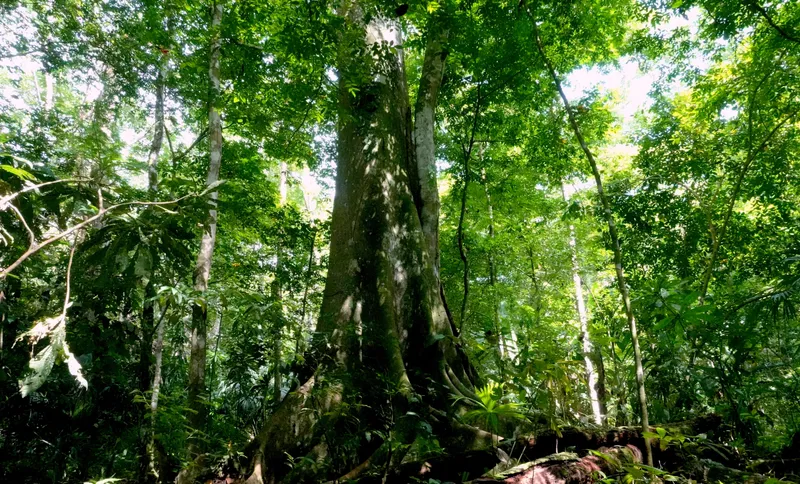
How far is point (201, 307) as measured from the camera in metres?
3.10

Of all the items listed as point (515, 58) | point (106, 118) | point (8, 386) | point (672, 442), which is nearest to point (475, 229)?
point (515, 58)

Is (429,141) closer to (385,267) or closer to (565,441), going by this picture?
(385,267)

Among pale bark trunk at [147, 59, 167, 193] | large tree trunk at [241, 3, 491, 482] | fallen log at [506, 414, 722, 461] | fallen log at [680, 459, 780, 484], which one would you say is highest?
pale bark trunk at [147, 59, 167, 193]

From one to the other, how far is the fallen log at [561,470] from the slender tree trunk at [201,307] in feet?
7.16

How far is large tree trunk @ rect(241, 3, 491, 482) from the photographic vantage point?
3.25m

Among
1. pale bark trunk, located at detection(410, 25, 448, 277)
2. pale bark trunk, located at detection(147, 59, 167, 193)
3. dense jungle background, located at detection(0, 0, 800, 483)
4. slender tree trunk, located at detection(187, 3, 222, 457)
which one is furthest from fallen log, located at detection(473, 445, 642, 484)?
pale bark trunk, located at detection(147, 59, 167, 193)

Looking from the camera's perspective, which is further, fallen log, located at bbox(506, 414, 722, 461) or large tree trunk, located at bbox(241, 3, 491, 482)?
large tree trunk, located at bbox(241, 3, 491, 482)

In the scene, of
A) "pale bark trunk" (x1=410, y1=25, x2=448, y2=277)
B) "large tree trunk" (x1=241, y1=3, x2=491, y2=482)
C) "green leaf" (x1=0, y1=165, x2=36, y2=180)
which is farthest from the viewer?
"pale bark trunk" (x1=410, y1=25, x2=448, y2=277)

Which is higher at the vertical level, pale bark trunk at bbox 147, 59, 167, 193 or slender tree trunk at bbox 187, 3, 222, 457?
pale bark trunk at bbox 147, 59, 167, 193

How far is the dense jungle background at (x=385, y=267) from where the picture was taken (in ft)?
8.69

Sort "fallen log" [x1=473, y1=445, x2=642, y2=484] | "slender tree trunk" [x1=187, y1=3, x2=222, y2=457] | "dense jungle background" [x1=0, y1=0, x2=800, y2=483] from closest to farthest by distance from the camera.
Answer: "fallen log" [x1=473, y1=445, x2=642, y2=484], "dense jungle background" [x1=0, y1=0, x2=800, y2=483], "slender tree trunk" [x1=187, y1=3, x2=222, y2=457]

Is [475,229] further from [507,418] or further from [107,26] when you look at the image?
[107,26]

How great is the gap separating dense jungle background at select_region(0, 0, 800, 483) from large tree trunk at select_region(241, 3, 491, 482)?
1.1 inches

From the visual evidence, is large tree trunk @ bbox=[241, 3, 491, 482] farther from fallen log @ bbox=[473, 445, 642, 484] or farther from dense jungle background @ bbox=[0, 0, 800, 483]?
fallen log @ bbox=[473, 445, 642, 484]
